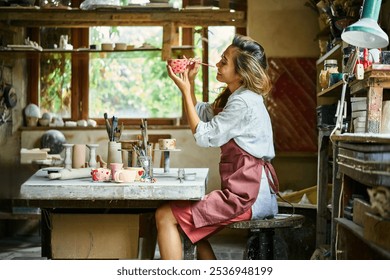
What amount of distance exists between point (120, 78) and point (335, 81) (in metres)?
2.79

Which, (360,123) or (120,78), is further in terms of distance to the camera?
(120,78)

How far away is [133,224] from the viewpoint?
11.6 ft

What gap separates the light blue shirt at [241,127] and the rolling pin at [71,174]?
0.58m

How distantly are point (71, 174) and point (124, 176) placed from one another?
35 cm

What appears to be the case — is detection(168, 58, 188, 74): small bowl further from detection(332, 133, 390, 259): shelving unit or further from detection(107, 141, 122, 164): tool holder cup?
detection(332, 133, 390, 259): shelving unit

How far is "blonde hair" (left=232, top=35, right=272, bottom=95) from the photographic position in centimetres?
361

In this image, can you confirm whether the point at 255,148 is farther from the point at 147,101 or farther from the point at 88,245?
the point at 147,101

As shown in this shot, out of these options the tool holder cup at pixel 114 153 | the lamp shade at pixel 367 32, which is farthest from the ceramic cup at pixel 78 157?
the lamp shade at pixel 367 32

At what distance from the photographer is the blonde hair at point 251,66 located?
3613 mm

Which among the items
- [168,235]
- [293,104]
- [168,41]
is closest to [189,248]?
[168,235]

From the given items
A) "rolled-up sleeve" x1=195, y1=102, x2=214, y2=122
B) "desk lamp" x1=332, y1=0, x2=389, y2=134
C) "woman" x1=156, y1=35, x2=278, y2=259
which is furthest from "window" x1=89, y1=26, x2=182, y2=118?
"desk lamp" x1=332, y1=0, x2=389, y2=134

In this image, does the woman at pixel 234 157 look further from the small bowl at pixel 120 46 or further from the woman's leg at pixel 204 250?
the small bowl at pixel 120 46

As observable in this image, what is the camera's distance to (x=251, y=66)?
3.62m

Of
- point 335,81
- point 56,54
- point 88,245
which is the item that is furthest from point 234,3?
point 88,245
